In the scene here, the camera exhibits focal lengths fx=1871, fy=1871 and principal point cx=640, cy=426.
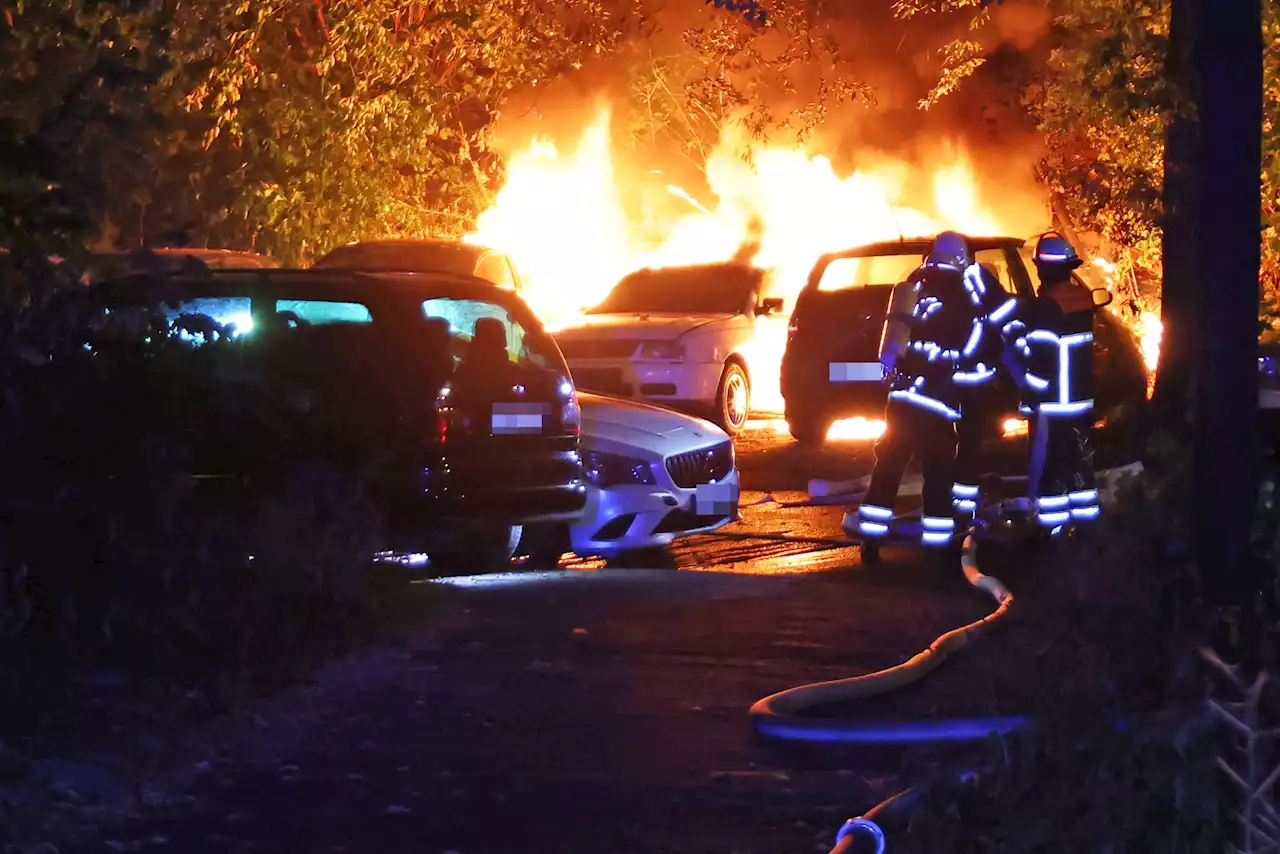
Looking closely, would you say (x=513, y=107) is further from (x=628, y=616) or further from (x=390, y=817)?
(x=390, y=817)

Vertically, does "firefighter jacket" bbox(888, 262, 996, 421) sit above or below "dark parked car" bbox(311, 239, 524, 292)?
below

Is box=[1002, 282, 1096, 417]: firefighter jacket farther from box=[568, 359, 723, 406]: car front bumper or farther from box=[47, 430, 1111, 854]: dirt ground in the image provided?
box=[568, 359, 723, 406]: car front bumper

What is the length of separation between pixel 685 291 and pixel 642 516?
31.2ft

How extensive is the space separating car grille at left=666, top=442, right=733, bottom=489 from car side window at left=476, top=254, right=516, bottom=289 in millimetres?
6603

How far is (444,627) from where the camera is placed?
24.9 feet

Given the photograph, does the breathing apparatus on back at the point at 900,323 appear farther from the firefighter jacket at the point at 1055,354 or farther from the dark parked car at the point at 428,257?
the dark parked car at the point at 428,257

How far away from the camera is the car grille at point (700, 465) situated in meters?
10.3

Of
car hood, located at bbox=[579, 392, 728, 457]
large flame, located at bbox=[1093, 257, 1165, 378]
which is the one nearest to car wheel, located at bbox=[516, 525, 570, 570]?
car hood, located at bbox=[579, 392, 728, 457]

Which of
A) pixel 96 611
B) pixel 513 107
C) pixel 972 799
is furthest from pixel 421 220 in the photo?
pixel 972 799

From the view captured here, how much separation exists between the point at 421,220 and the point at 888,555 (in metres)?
13.7

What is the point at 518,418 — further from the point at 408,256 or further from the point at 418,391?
the point at 408,256

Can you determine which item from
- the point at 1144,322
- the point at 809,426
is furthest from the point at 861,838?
the point at 1144,322

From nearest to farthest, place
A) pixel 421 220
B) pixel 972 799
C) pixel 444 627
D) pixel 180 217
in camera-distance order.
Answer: pixel 972 799 → pixel 180 217 → pixel 444 627 → pixel 421 220

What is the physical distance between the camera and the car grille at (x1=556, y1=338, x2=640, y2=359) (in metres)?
17.5
